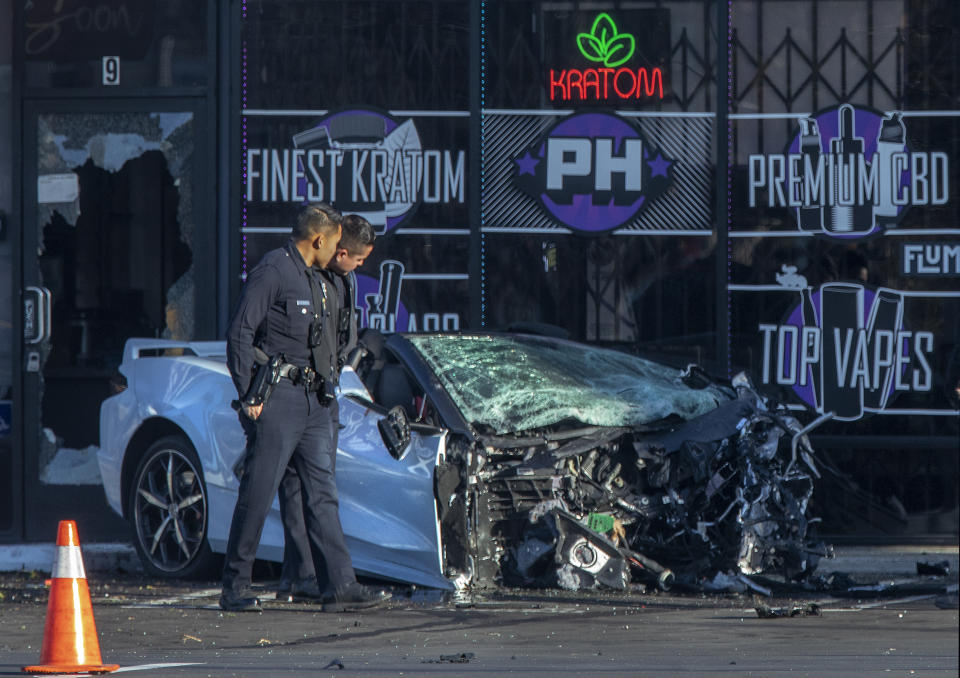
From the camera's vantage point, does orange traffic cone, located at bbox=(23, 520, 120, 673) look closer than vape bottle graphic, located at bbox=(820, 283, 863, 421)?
Yes

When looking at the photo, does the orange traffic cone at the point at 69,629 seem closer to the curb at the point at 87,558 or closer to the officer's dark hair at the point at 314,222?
the officer's dark hair at the point at 314,222

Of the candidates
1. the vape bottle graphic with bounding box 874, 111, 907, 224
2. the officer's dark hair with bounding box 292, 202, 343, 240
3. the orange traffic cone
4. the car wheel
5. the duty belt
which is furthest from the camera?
the vape bottle graphic with bounding box 874, 111, 907, 224

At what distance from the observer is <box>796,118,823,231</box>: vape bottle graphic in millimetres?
10672

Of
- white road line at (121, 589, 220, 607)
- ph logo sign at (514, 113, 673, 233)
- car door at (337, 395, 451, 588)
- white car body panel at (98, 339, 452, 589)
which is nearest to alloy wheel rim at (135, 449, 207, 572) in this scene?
white car body panel at (98, 339, 452, 589)

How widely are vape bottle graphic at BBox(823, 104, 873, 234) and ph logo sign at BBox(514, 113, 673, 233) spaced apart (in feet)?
3.43

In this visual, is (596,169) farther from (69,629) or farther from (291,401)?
(69,629)

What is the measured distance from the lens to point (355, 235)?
7543 mm

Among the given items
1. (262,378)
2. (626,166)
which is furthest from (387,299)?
(262,378)

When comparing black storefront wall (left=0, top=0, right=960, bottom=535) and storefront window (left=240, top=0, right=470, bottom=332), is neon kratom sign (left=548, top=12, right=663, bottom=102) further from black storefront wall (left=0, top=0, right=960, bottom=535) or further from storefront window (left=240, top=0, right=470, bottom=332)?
storefront window (left=240, top=0, right=470, bottom=332)

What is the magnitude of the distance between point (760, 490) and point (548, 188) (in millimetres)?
3385

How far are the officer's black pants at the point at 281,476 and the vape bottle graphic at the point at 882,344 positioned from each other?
4410 mm

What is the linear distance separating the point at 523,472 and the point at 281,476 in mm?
1174

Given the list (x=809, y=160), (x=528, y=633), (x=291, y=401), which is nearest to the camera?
(x=528, y=633)

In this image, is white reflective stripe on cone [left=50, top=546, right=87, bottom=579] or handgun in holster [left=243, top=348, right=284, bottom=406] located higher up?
handgun in holster [left=243, top=348, right=284, bottom=406]
